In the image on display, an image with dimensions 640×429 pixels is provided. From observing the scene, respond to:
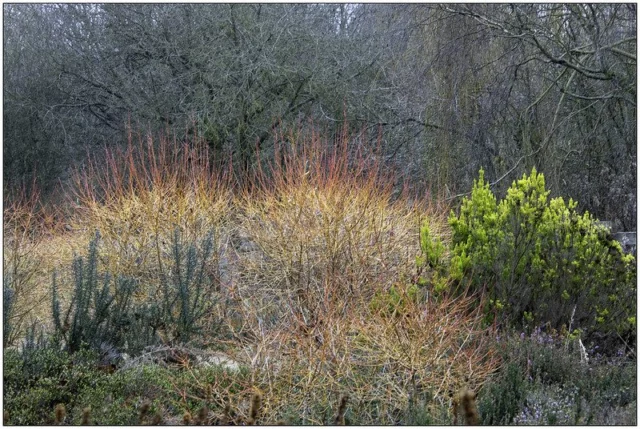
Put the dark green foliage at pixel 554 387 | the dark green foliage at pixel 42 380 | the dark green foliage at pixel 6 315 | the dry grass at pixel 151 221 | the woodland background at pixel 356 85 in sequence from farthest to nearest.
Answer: the woodland background at pixel 356 85, the dry grass at pixel 151 221, the dark green foliage at pixel 6 315, the dark green foliage at pixel 42 380, the dark green foliage at pixel 554 387

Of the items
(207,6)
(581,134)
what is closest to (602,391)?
(581,134)

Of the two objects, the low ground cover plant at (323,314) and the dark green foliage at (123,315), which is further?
the dark green foliage at (123,315)

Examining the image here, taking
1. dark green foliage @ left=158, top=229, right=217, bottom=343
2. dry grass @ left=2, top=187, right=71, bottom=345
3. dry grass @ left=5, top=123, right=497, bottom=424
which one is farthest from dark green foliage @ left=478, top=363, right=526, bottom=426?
dry grass @ left=2, top=187, right=71, bottom=345

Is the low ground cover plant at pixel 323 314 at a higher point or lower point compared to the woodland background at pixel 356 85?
lower

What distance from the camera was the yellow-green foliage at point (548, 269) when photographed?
5258 millimetres

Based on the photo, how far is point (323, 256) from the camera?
5.94 metres

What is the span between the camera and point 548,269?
5281 millimetres

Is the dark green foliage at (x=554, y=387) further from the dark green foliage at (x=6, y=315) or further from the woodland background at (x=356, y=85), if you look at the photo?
the woodland background at (x=356, y=85)

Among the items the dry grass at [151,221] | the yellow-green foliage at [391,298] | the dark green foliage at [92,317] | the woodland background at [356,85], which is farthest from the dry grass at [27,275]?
the yellow-green foliage at [391,298]

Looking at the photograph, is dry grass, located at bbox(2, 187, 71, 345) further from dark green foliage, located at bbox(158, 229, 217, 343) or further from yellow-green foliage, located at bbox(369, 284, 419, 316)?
yellow-green foliage, located at bbox(369, 284, 419, 316)

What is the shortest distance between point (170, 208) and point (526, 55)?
186 inches

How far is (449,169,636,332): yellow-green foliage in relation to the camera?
5.26 meters

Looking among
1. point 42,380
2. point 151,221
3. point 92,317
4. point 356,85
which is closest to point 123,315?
point 92,317

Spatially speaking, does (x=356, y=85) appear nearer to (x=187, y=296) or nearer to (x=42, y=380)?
(x=187, y=296)
